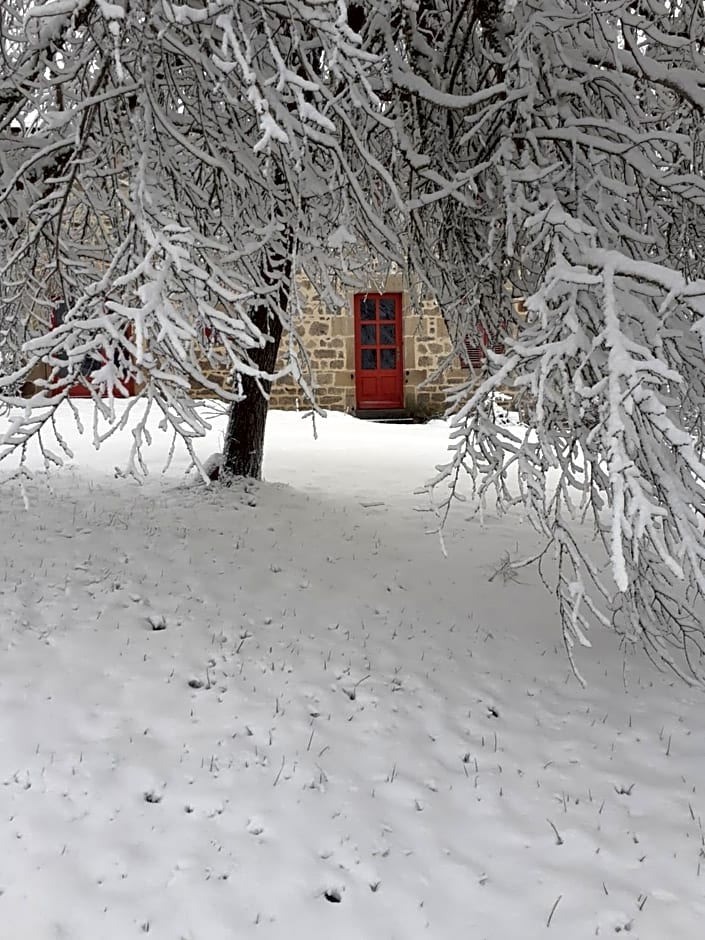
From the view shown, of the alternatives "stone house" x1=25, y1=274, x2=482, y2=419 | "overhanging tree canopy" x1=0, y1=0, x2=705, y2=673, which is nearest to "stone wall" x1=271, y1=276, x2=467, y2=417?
"stone house" x1=25, y1=274, x2=482, y2=419

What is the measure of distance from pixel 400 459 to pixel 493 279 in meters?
6.00

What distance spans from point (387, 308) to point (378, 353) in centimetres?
87

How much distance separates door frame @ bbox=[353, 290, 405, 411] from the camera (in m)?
14.5

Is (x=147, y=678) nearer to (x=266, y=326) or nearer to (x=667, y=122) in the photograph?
(x=266, y=326)

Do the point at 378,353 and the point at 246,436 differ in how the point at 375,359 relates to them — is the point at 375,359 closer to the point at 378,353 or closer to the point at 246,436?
the point at 378,353

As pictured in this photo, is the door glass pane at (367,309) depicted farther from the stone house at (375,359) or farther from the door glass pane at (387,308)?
the door glass pane at (387,308)

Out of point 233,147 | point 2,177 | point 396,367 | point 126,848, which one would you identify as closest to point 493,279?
point 233,147

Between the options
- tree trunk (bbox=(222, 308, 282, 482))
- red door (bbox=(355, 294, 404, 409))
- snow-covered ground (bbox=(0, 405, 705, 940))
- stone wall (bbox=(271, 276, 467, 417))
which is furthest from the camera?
red door (bbox=(355, 294, 404, 409))

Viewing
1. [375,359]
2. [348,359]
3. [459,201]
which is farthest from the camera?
[375,359]

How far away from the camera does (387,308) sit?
48.1 feet

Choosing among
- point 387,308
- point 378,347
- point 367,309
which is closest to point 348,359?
point 378,347

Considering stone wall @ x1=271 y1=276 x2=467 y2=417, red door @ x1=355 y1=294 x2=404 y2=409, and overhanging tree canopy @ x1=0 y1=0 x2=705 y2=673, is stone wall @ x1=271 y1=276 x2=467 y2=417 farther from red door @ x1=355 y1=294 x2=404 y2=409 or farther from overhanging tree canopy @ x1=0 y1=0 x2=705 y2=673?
overhanging tree canopy @ x1=0 y1=0 x2=705 y2=673

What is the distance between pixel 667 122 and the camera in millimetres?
5438

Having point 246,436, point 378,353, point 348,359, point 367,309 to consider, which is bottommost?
point 246,436
